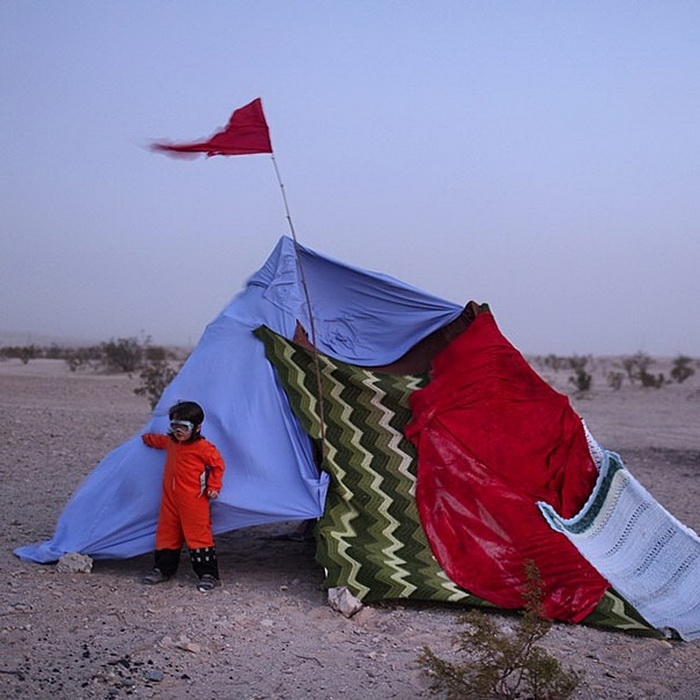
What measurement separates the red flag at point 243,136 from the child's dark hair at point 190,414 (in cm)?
180

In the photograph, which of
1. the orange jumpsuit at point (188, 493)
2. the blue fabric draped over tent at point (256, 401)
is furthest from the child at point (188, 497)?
the blue fabric draped over tent at point (256, 401)

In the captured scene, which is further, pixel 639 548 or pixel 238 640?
pixel 639 548

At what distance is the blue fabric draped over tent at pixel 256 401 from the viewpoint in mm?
6570

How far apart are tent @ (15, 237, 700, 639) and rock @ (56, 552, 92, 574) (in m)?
0.08

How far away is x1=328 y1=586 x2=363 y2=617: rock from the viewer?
5922 mm

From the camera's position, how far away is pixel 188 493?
6316 millimetres

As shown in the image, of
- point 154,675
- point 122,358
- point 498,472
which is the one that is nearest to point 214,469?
point 154,675

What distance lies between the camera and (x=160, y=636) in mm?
5398

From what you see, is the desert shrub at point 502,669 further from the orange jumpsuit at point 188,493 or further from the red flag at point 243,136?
the red flag at point 243,136

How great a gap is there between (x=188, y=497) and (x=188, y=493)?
0.03 meters

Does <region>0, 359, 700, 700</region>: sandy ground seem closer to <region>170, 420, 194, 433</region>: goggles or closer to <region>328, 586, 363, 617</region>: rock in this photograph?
<region>328, 586, 363, 617</region>: rock

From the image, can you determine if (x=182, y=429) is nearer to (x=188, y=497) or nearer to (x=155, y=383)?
(x=188, y=497)

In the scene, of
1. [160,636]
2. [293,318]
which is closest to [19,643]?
[160,636]

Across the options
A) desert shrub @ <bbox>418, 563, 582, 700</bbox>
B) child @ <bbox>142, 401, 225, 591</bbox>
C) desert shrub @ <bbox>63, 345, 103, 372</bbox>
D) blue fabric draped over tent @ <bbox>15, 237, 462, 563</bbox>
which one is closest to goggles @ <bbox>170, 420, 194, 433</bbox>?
child @ <bbox>142, 401, 225, 591</bbox>
